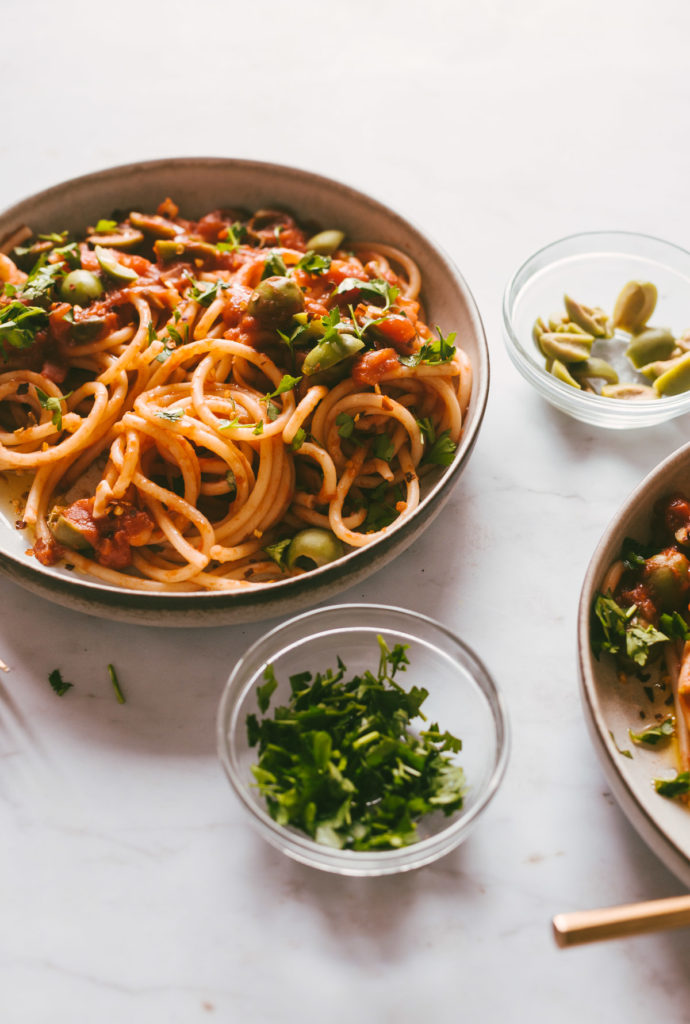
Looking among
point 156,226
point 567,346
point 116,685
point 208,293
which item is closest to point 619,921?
point 116,685

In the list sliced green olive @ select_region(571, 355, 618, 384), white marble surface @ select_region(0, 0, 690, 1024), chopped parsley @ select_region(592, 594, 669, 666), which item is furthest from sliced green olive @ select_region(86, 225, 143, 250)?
chopped parsley @ select_region(592, 594, 669, 666)

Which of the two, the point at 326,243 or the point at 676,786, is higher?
the point at 326,243

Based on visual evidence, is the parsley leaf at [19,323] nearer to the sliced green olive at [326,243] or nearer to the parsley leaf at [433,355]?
the sliced green olive at [326,243]

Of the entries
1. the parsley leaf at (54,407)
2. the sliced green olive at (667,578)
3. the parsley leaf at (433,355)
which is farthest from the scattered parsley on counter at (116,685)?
the sliced green olive at (667,578)

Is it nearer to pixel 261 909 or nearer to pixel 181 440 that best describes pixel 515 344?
pixel 181 440

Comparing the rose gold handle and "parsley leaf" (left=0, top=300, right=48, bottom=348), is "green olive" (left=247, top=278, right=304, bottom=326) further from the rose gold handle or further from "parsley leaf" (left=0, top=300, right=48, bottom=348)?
the rose gold handle

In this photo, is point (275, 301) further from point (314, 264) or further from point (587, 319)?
point (587, 319)

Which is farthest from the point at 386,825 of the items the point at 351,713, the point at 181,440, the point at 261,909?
the point at 181,440
